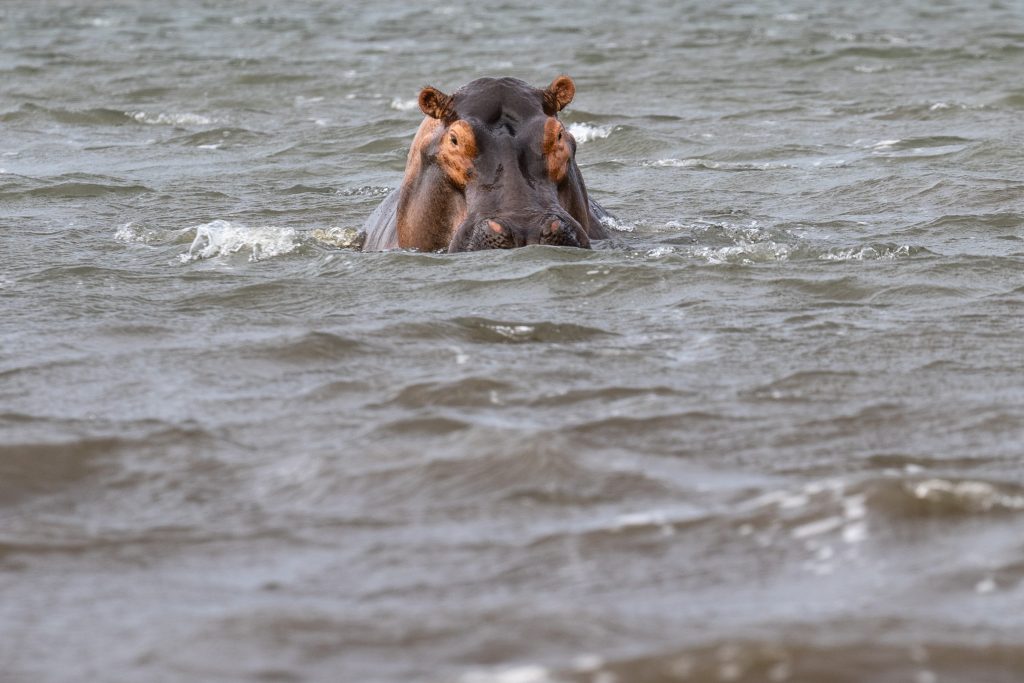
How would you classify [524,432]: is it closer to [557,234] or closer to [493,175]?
[557,234]

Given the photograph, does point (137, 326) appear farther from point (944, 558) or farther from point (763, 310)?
point (944, 558)

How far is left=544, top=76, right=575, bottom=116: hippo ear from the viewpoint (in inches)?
316

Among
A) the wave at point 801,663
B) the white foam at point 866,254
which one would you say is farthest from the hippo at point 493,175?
the wave at point 801,663

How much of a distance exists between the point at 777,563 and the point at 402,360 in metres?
2.28

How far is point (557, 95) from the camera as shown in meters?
8.07

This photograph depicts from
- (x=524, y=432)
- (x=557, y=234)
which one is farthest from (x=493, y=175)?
(x=524, y=432)

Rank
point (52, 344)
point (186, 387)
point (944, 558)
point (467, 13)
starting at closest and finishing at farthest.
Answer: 1. point (944, 558)
2. point (186, 387)
3. point (52, 344)
4. point (467, 13)

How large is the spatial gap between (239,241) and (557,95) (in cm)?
174

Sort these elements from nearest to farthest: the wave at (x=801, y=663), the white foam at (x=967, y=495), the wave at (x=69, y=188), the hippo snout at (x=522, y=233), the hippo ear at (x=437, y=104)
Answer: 1. the wave at (x=801, y=663)
2. the white foam at (x=967, y=495)
3. the hippo snout at (x=522, y=233)
4. the hippo ear at (x=437, y=104)
5. the wave at (x=69, y=188)

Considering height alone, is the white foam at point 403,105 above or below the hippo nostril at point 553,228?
below

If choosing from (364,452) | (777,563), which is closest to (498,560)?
(777,563)

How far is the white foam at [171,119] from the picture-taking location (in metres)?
15.1

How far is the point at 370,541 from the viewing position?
4090 mm

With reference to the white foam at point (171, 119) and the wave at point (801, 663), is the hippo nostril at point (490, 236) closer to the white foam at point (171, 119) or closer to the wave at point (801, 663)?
the wave at point (801, 663)
